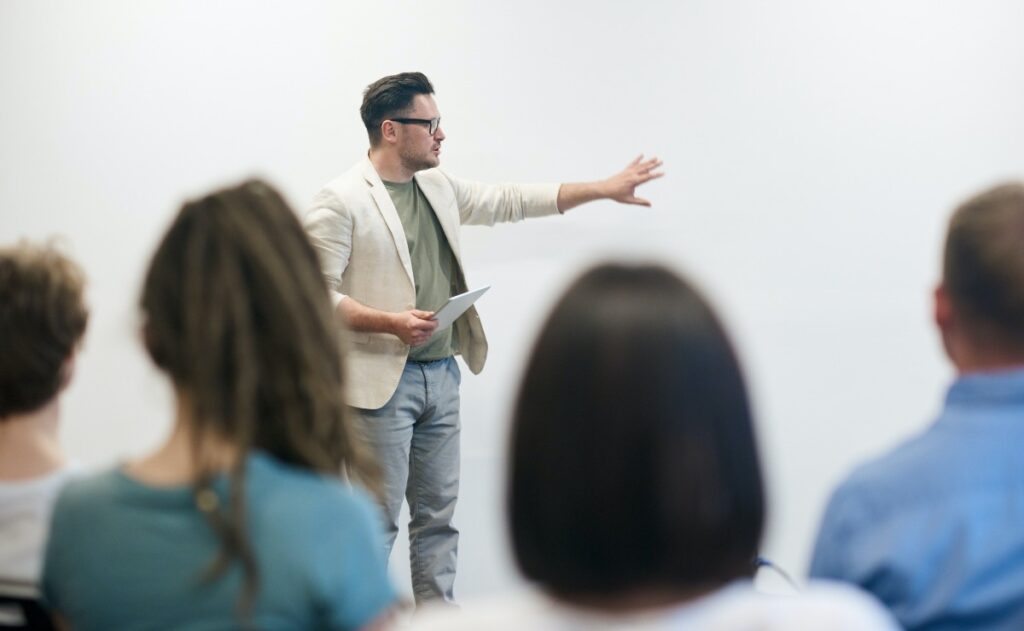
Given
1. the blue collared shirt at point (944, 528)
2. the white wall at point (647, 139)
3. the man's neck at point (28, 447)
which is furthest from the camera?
the white wall at point (647, 139)

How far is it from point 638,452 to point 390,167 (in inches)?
97.3

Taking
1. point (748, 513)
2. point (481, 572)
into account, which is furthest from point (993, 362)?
point (481, 572)

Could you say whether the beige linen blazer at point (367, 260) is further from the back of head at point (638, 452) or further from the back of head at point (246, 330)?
the back of head at point (638, 452)

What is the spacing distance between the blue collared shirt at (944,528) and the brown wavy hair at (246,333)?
1.82ft

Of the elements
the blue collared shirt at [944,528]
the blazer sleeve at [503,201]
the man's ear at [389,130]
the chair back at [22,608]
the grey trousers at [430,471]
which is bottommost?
the grey trousers at [430,471]

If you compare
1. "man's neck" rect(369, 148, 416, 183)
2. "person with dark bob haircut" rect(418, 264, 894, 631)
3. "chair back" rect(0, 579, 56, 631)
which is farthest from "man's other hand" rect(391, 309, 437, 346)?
"person with dark bob haircut" rect(418, 264, 894, 631)

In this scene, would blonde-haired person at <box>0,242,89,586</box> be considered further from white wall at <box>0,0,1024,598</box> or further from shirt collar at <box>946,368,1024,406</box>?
white wall at <box>0,0,1024,598</box>

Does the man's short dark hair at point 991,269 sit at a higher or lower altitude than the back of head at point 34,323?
higher

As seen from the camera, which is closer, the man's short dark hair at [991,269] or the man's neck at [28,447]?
the man's short dark hair at [991,269]

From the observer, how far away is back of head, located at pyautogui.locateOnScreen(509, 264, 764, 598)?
2.55 feet

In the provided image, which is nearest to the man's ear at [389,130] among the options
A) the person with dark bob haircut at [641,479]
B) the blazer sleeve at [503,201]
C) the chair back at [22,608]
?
the blazer sleeve at [503,201]

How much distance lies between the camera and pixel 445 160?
11.4 feet

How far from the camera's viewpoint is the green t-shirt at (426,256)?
3105mm

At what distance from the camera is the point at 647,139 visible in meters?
3.48
